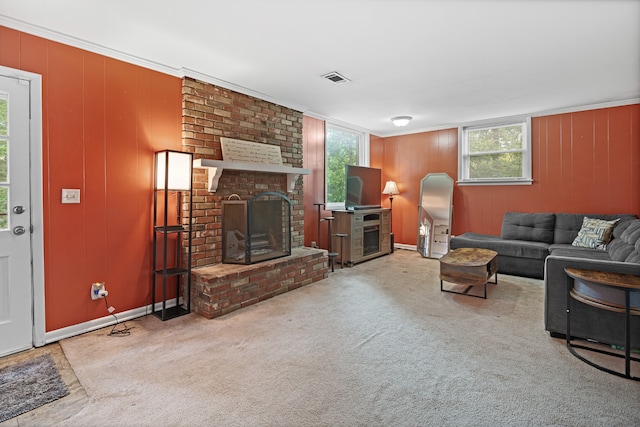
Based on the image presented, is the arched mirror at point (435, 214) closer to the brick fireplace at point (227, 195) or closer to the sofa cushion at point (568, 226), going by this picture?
the sofa cushion at point (568, 226)

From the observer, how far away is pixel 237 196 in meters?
3.77

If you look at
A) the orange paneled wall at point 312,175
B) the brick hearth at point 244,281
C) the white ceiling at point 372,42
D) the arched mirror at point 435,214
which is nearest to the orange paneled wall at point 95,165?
the white ceiling at point 372,42

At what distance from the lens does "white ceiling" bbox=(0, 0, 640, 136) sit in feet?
7.27

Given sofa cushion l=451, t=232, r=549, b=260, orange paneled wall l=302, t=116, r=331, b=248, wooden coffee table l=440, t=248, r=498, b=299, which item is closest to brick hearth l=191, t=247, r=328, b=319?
orange paneled wall l=302, t=116, r=331, b=248

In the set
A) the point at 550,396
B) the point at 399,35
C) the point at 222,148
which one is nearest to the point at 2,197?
the point at 222,148

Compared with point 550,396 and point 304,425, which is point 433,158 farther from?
point 304,425

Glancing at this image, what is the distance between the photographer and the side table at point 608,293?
199 cm

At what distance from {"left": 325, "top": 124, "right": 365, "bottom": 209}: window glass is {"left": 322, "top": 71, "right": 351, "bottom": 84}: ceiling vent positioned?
5.87ft

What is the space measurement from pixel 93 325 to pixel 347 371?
2.17 metres

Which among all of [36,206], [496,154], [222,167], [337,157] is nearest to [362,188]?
[337,157]

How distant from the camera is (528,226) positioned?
16.0 feet

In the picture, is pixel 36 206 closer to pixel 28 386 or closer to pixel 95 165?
pixel 95 165

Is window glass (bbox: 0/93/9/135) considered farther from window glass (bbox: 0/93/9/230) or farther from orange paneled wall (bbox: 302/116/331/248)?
orange paneled wall (bbox: 302/116/331/248)

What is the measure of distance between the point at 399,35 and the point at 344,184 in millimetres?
3338
